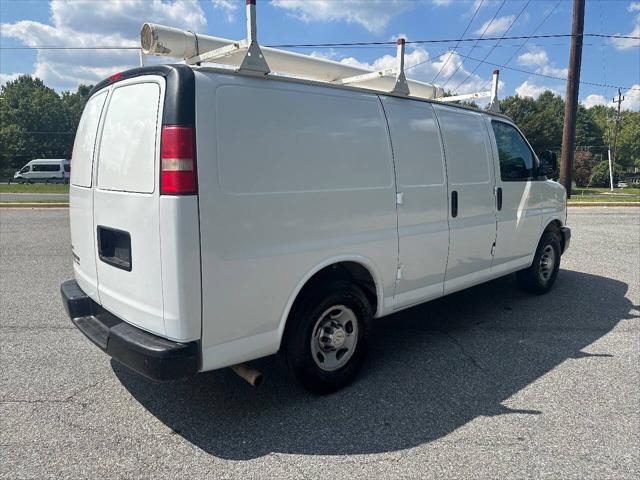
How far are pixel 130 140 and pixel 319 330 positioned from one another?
1788mm

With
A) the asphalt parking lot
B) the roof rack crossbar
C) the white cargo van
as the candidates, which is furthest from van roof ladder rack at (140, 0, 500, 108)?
the asphalt parking lot

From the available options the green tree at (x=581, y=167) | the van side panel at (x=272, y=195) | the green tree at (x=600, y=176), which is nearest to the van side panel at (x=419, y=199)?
the van side panel at (x=272, y=195)

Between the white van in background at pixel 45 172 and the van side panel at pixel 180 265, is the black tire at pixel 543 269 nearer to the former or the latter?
the van side panel at pixel 180 265

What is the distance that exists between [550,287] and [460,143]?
285 cm

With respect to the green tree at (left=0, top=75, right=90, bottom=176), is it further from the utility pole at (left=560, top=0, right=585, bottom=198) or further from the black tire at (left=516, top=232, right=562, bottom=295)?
the black tire at (left=516, top=232, right=562, bottom=295)

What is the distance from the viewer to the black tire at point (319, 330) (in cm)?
322

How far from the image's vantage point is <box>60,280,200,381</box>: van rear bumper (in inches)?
102

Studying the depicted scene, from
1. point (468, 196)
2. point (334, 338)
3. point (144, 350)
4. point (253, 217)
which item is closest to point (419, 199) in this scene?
point (468, 196)

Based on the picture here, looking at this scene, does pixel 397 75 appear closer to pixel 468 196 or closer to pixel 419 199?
pixel 419 199

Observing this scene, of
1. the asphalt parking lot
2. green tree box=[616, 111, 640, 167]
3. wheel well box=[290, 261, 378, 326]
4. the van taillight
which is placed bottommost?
the asphalt parking lot

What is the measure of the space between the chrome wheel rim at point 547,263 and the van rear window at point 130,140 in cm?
505

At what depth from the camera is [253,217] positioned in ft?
9.31

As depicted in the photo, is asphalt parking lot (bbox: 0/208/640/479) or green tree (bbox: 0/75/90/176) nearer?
asphalt parking lot (bbox: 0/208/640/479)

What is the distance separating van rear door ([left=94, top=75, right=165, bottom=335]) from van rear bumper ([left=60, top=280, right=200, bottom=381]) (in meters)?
0.07
